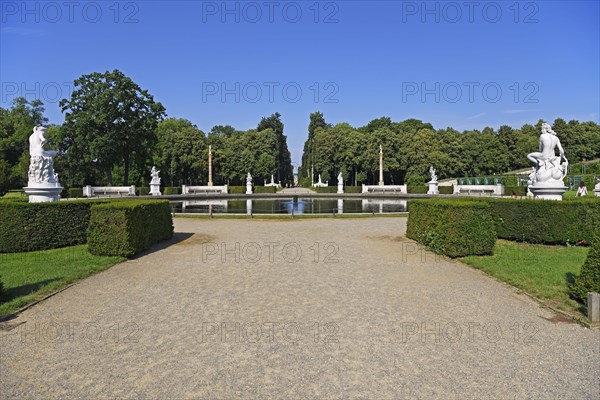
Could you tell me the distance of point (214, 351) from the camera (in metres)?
4.57

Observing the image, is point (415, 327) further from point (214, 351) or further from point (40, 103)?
point (40, 103)

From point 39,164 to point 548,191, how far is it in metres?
18.1

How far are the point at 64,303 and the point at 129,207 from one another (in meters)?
4.15

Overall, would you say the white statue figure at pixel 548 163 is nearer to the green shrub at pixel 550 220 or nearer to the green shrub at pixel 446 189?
the green shrub at pixel 550 220

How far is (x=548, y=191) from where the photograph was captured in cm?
1362

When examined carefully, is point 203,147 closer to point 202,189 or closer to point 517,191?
point 202,189

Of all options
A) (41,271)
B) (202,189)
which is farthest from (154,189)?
(41,271)

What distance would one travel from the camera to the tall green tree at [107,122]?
41688 millimetres

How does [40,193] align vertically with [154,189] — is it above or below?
below

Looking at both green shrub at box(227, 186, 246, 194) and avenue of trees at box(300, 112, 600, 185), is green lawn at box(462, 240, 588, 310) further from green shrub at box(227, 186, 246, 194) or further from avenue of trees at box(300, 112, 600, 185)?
avenue of trees at box(300, 112, 600, 185)

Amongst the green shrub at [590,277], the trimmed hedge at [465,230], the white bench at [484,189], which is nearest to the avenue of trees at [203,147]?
the white bench at [484,189]

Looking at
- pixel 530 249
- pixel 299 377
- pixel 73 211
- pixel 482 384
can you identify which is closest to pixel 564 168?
pixel 530 249

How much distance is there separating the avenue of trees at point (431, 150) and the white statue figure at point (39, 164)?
4793 cm

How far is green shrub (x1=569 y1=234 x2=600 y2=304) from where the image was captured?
19.5 feet
